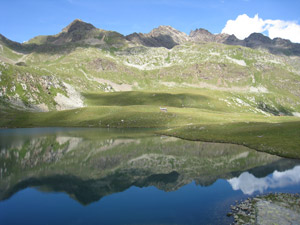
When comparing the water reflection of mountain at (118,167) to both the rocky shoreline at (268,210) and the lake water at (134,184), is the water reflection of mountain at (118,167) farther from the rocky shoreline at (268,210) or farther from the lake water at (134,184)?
the rocky shoreline at (268,210)

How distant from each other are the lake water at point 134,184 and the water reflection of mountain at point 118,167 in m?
0.15

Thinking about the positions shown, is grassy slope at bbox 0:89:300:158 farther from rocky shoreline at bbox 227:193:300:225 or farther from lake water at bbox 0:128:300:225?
rocky shoreline at bbox 227:193:300:225

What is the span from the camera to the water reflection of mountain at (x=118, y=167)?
3509 cm

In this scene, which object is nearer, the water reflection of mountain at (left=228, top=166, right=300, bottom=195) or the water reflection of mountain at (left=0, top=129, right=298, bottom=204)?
the water reflection of mountain at (left=228, top=166, right=300, bottom=195)

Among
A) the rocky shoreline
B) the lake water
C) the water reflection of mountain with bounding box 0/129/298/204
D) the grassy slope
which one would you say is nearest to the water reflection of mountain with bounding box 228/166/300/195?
the lake water

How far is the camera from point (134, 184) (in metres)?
35.5

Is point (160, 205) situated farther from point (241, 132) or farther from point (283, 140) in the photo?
point (241, 132)

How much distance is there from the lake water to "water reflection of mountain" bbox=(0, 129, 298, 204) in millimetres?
146

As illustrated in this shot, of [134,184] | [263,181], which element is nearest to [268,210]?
[263,181]

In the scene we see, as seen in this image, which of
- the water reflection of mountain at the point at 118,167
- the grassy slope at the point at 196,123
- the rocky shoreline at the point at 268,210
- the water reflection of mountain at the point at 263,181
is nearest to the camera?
the rocky shoreline at the point at 268,210

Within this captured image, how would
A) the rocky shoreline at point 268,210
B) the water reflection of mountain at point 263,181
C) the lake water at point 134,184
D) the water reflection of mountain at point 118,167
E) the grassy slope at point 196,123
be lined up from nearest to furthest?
the rocky shoreline at point 268,210
the lake water at point 134,184
the water reflection of mountain at point 263,181
the water reflection of mountain at point 118,167
the grassy slope at point 196,123

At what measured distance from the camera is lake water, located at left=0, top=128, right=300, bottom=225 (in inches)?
995

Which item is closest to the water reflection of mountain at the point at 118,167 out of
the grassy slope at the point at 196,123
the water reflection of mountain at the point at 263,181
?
the water reflection of mountain at the point at 263,181

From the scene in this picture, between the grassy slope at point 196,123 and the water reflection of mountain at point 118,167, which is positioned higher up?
the grassy slope at point 196,123
